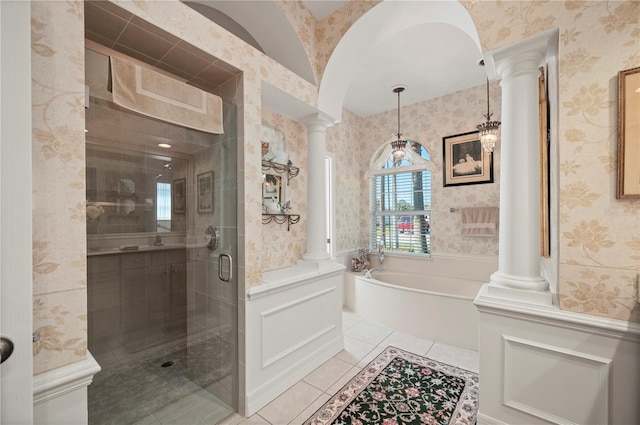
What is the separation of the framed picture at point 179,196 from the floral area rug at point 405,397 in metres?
1.64

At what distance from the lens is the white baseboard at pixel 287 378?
1.82 meters

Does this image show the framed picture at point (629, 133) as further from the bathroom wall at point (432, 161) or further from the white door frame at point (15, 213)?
the bathroom wall at point (432, 161)

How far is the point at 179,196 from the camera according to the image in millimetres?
1772

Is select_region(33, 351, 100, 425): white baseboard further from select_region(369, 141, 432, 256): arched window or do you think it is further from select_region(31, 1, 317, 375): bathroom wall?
select_region(369, 141, 432, 256): arched window

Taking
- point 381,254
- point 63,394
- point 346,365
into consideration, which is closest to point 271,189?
point 346,365

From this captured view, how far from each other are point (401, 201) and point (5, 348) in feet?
14.1

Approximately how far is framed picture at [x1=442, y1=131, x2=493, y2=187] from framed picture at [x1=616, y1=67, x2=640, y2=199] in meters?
2.43

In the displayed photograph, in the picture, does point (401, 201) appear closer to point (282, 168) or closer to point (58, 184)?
point (282, 168)

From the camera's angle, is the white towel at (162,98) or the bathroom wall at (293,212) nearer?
the white towel at (162,98)

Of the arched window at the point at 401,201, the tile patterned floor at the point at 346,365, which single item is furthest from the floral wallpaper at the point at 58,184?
the arched window at the point at 401,201

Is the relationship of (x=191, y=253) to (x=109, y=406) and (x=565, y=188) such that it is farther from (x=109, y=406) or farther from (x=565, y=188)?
(x=565, y=188)

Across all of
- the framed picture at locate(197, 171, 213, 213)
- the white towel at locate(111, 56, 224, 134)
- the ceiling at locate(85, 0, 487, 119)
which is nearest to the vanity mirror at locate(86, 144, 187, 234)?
the framed picture at locate(197, 171, 213, 213)

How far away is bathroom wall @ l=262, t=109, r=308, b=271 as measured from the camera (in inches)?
100

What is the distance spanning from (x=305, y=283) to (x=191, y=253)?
93cm
